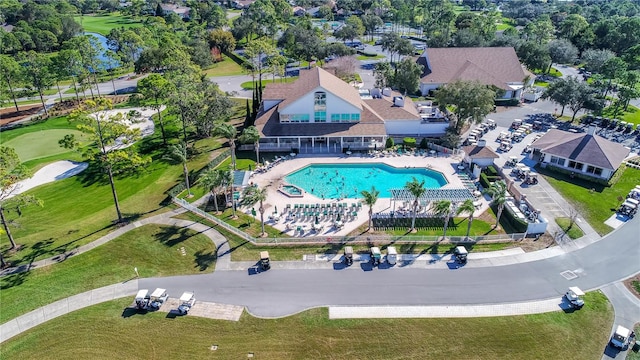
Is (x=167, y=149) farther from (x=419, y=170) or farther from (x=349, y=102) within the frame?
(x=419, y=170)

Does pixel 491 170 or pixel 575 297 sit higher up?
pixel 491 170

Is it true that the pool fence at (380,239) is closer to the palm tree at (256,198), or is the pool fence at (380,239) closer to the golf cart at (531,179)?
the palm tree at (256,198)

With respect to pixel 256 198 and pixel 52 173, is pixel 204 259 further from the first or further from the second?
pixel 52 173

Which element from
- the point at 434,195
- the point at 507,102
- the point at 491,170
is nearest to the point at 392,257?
the point at 434,195

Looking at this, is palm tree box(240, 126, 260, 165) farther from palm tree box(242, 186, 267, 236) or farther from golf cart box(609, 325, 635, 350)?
golf cart box(609, 325, 635, 350)

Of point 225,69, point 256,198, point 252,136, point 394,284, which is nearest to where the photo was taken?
point 394,284

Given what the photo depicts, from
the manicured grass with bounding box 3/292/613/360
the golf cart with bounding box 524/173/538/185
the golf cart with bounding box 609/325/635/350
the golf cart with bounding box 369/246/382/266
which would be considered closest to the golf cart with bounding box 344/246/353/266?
the golf cart with bounding box 369/246/382/266

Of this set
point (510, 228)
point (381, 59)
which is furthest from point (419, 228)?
point (381, 59)

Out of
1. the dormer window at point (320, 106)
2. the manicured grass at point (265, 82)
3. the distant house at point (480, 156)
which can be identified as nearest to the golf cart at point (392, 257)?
the distant house at point (480, 156)
